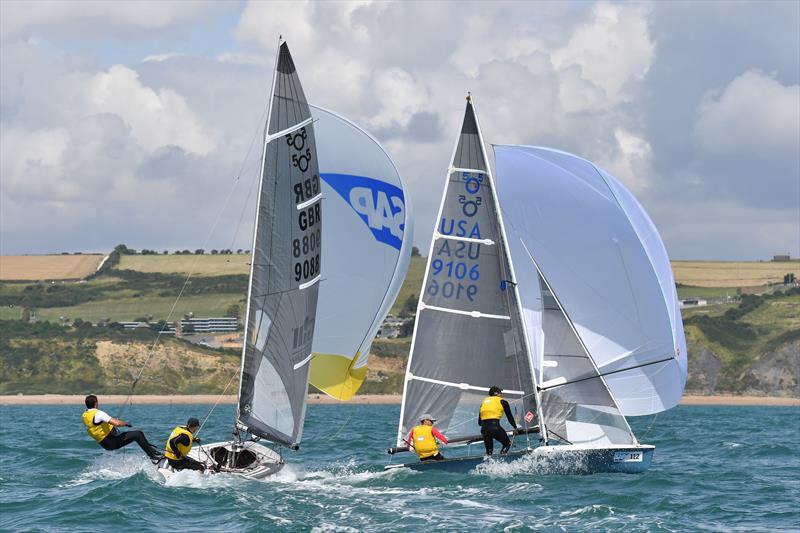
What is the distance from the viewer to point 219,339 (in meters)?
121

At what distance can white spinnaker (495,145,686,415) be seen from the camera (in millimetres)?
27500

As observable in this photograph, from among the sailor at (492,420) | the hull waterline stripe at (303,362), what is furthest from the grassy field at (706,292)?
the hull waterline stripe at (303,362)

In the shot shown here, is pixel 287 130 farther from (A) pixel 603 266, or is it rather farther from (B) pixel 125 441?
(A) pixel 603 266

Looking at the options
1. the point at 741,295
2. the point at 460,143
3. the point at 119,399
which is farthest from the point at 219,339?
the point at 460,143

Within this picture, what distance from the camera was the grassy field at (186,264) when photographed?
15338 centimetres

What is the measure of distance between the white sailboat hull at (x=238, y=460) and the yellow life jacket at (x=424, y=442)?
2959mm

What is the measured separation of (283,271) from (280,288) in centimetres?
37

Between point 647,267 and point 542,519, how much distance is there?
8532 mm

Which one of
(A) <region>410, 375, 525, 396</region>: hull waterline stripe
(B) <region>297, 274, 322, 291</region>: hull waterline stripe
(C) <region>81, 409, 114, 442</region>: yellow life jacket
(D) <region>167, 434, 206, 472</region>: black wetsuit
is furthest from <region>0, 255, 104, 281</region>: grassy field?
(D) <region>167, 434, 206, 472</region>: black wetsuit

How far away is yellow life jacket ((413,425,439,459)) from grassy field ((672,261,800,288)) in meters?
127

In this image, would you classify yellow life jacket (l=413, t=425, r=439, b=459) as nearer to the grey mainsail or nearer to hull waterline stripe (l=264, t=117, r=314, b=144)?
the grey mainsail

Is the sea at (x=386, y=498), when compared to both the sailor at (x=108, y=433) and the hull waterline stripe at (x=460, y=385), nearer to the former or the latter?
the sailor at (x=108, y=433)

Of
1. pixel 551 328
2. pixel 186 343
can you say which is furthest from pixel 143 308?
pixel 551 328

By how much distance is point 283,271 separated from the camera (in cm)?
2511
